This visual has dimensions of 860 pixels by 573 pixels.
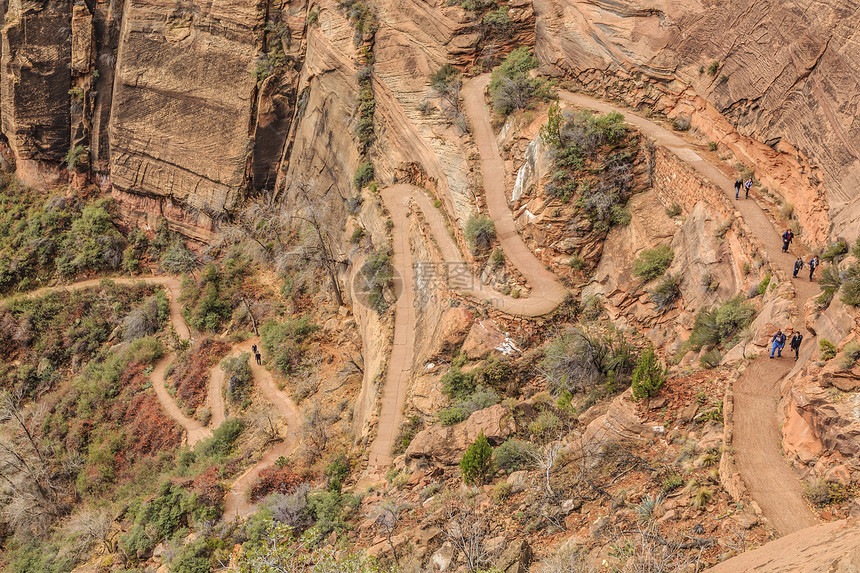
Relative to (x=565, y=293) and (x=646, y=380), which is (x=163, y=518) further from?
(x=646, y=380)

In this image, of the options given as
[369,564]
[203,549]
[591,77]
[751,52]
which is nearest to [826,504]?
[369,564]

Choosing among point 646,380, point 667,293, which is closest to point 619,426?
point 646,380

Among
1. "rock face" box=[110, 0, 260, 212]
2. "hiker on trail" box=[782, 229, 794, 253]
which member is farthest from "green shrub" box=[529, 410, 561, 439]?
"rock face" box=[110, 0, 260, 212]

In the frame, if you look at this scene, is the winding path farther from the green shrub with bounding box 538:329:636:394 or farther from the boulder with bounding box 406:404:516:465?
the boulder with bounding box 406:404:516:465

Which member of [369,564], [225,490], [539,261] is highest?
[539,261]

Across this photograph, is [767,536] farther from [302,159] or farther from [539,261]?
[302,159]

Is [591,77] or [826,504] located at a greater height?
[591,77]
